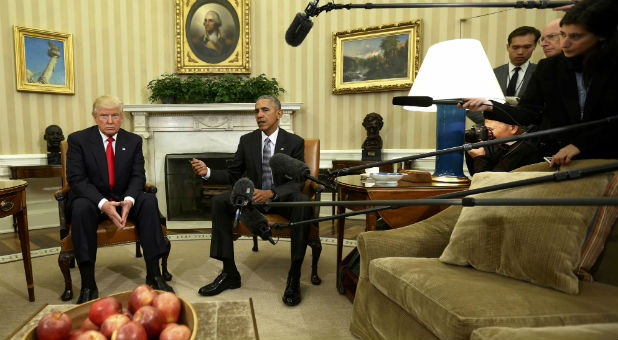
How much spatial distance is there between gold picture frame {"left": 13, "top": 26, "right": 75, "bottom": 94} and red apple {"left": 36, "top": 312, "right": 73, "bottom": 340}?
4.54 m

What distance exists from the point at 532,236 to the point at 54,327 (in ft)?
5.21

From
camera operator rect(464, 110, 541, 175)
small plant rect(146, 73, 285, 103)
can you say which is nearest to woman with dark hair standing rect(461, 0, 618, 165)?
camera operator rect(464, 110, 541, 175)

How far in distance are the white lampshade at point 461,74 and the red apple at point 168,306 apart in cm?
189

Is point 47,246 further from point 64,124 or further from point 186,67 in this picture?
point 186,67

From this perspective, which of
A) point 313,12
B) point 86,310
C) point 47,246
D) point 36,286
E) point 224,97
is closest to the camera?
point 86,310

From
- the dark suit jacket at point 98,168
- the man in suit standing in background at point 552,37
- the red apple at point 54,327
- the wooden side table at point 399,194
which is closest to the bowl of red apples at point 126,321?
the red apple at point 54,327

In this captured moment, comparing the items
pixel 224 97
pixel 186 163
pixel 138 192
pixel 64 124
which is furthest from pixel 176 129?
pixel 138 192

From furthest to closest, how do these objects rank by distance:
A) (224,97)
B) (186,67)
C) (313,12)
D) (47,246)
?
(186,67), (224,97), (47,246), (313,12)

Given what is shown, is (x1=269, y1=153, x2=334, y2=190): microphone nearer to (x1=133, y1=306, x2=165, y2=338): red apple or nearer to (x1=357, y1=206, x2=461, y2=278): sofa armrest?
(x1=133, y1=306, x2=165, y2=338): red apple

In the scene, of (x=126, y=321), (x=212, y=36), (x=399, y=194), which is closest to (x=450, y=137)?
(x=399, y=194)

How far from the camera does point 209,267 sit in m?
3.17

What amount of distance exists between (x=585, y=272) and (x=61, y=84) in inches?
212

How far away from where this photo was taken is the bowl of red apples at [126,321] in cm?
100

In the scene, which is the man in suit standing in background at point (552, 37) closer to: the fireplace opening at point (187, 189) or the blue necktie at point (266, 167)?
the blue necktie at point (266, 167)
